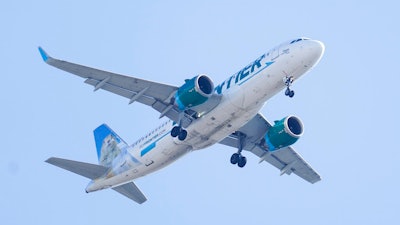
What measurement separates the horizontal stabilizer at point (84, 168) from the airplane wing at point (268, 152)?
8.34 m

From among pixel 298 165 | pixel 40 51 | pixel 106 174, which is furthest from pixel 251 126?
pixel 40 51

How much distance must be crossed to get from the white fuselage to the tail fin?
13.9ft

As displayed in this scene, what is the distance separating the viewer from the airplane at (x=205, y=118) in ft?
157

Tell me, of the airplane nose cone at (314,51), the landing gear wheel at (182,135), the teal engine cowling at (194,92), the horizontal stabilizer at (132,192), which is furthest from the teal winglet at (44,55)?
the airplane nose cone at (314,51)

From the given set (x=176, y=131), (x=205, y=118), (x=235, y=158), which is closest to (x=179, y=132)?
(x=176, y=131)

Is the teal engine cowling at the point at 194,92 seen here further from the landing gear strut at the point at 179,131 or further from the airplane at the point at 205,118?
the landing gear strut at the point at 179,131

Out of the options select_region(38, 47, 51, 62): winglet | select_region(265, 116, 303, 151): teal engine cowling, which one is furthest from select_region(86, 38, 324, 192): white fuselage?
select_region(38, 47, 51, 62): winglet

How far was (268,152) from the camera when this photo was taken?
57.1 meters

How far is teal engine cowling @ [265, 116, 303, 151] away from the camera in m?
52.8

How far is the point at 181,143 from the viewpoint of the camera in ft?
169

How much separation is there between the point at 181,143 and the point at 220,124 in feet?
10.5

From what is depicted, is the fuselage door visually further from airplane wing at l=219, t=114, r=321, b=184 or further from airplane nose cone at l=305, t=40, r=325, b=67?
airplane wing at l=219, t=114, r=321, b=184

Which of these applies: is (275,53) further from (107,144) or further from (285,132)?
(107,144)

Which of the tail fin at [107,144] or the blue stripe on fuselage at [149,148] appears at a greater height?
the blue stripe on fuselage at [149,148]
